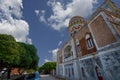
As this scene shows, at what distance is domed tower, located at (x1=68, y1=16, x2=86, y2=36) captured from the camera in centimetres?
2493

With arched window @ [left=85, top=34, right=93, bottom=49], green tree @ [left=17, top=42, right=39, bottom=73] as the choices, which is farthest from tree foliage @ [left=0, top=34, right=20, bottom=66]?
arched window @ [left=85, top=34, right=93, bottom=49]

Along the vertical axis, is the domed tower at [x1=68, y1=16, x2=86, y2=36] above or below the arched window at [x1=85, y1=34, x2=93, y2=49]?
above

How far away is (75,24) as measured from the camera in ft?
82.8

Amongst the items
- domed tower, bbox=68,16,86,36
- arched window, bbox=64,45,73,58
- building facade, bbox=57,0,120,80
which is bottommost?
building facade, bbox=57,0,120,80

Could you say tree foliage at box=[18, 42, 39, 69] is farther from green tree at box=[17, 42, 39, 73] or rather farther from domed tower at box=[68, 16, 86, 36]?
domed tower at box=[68, 16, 86, 36]

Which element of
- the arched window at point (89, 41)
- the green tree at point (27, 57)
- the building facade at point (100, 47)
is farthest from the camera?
the green tree at point (27, 57)

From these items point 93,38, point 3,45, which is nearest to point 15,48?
point 3,45

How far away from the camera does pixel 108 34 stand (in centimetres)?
1024

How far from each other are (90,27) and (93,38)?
5.61 ft

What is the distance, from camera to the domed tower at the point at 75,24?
981 inches

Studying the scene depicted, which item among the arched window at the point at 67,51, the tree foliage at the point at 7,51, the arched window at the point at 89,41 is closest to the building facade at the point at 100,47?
the arched window at the point at 89,41

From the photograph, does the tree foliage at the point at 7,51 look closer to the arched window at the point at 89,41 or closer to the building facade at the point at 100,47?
the building facade at the point at 100,47

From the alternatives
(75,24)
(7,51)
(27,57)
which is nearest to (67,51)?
(75,24)

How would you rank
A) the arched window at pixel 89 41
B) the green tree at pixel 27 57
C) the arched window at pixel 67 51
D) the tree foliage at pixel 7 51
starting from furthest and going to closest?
the green tree at pixel 27 57, the arched window at pixel 67 51, the tree foliage at pixel 7 51, the arched window at pixel 89 41
